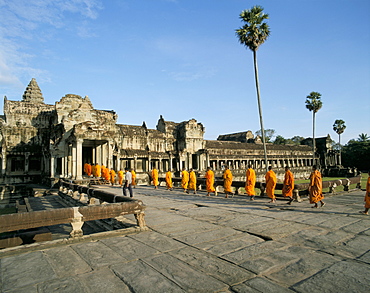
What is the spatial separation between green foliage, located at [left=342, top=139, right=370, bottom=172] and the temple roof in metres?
64.6

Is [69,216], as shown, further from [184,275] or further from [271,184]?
[271,184]

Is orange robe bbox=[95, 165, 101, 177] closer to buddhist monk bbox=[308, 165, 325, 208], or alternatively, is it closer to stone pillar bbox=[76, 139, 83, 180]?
stone pillar bbox=[76, 139, 83, 180]

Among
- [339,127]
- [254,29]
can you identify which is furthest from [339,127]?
[254,29]

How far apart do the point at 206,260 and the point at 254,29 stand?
72.3 feet

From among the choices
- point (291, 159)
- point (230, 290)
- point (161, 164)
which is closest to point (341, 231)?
point (230, 290)

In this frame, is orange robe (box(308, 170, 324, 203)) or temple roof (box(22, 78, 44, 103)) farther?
temple roof (box(22, 78, 44, 103))

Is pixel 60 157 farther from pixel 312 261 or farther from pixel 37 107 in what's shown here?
pixel 312 261

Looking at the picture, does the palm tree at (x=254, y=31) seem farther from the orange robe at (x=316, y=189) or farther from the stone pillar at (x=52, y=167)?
the stone pillar at (x=52, y=167)

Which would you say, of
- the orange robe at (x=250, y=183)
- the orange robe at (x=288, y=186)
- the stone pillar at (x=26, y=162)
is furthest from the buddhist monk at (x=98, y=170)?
the orange robe at (x=288, y=186)

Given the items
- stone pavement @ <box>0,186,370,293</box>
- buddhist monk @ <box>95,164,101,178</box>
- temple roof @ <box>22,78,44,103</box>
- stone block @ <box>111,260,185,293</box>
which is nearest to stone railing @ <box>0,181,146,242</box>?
stone pavement @ <box>0,186,370,293</box>

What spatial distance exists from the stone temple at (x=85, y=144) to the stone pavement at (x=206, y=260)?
18137 mm

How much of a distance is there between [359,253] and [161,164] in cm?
2923

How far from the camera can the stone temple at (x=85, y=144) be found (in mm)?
23031

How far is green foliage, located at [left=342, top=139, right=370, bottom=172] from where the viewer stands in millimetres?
54906
